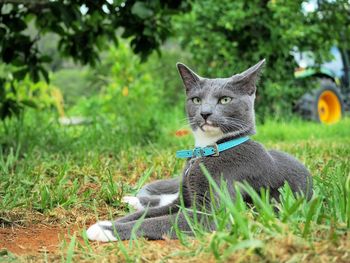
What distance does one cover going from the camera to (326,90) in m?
8.94

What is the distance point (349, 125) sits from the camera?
22.7ft

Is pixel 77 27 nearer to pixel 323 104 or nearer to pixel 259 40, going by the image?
pixel 259 40

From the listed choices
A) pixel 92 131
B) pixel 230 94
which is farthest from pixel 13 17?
pixel 230 94

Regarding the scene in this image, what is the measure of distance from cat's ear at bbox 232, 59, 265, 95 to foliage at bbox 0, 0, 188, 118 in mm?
1464

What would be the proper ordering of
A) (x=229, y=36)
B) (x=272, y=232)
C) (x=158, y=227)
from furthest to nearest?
1. (x=229, y=36)
2. (x=158, y=227)
3. (x=272, y=232)

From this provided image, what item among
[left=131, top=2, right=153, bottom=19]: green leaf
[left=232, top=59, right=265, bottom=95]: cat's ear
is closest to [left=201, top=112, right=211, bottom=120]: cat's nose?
[left=232, top=59, right=265, bottom=95]: cat's ear

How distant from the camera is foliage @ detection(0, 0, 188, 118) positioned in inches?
167

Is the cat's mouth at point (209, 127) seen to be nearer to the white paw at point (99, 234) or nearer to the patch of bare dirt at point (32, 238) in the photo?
the white paw at point (99, 234)

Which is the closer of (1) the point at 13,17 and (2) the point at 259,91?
(1) the point at 13,17

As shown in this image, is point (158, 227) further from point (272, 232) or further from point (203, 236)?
point (272, 232)

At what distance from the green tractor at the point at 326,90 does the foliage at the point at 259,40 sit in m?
0.24

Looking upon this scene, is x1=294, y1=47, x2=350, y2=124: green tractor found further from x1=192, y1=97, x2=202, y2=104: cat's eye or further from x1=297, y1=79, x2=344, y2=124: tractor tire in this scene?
x1=192, y1=97, x2=202, y2=104: cat's eye

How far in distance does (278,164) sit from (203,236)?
0.94 meters

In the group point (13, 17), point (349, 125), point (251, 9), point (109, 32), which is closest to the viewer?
point (13, 17)
